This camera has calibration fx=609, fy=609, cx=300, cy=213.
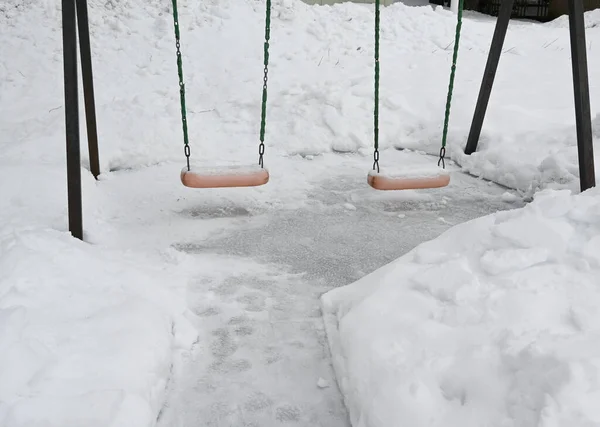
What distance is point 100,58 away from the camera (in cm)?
743

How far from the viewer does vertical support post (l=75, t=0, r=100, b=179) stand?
13.9 ft

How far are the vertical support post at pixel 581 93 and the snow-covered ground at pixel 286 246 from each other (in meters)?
0.39

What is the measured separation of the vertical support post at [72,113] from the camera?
11.2ft

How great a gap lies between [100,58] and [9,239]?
15.4 feet

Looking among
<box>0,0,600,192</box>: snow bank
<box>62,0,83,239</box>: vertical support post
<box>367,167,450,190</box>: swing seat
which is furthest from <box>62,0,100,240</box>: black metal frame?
<box>367,167,450,190</box>: swing seat

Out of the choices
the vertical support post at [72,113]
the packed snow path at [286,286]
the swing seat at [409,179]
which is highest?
the vertical support post at [72,113]

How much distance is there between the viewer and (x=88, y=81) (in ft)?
14.8

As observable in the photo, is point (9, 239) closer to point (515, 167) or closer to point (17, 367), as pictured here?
point (17, 367)

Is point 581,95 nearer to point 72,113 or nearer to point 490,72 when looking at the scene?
point 490,72

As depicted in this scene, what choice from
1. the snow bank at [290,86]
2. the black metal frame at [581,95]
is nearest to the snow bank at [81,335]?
the snow bank at [290,86]

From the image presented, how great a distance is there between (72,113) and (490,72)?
3380 millimetres

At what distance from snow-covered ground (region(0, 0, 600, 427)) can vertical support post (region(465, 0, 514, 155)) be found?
214 millimetres

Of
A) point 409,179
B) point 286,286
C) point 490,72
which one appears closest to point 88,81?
point 286,286

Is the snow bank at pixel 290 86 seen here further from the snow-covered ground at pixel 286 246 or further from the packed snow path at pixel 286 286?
the packed snow path at pixel 286 286
